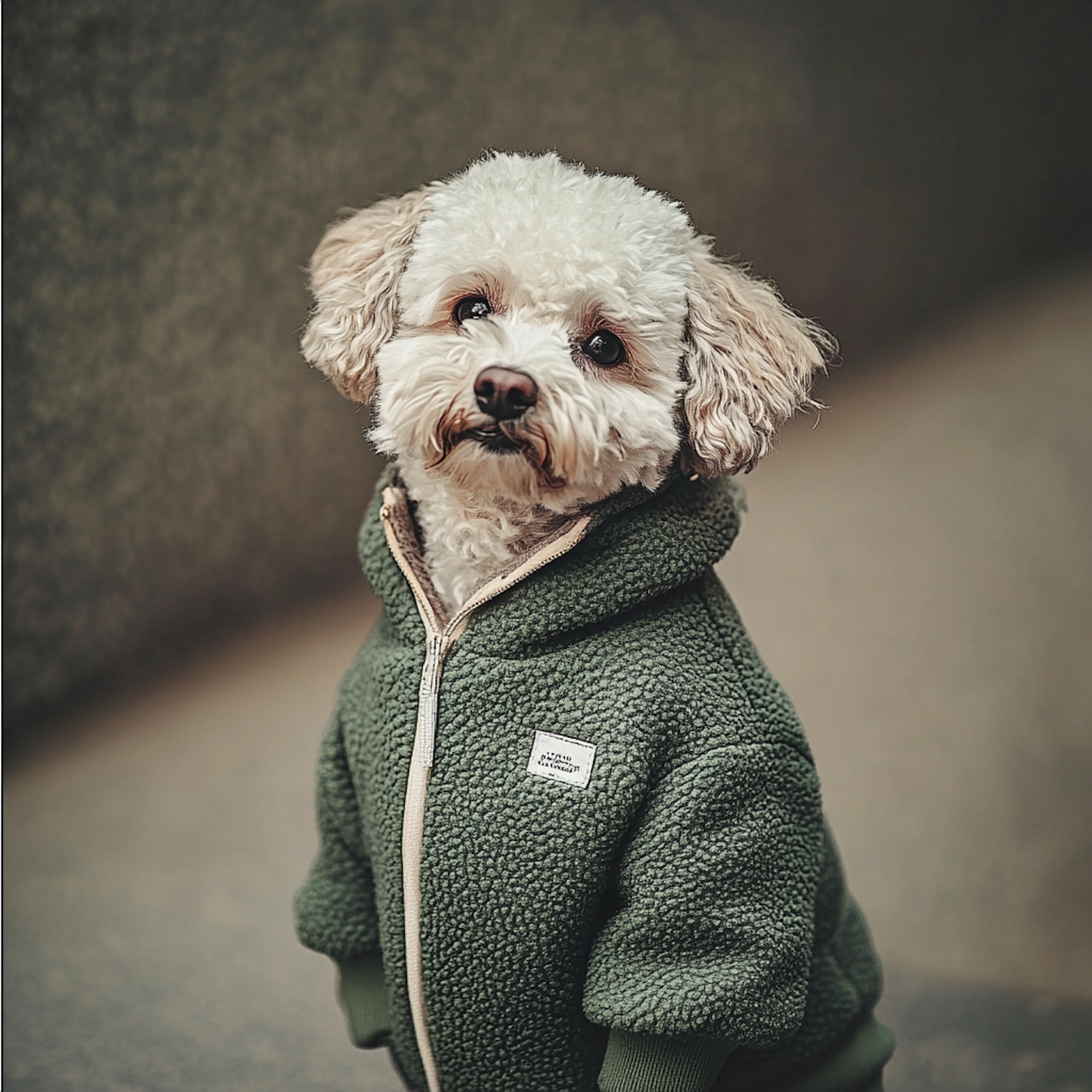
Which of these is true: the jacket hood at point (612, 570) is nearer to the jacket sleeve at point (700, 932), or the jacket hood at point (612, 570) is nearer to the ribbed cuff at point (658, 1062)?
the jacket sleeve at point (700, 932)

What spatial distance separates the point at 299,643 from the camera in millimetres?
2068

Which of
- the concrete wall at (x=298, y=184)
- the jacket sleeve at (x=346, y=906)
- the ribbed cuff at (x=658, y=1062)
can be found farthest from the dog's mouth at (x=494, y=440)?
the concrete wall at (x=298, y=184)

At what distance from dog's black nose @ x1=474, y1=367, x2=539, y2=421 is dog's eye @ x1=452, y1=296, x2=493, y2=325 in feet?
0.29

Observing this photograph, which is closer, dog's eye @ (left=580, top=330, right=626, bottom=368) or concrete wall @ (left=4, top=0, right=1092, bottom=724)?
dog's eye @ (left=580, top=330, right=626, bottom=368)

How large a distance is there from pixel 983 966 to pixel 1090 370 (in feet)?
2.96

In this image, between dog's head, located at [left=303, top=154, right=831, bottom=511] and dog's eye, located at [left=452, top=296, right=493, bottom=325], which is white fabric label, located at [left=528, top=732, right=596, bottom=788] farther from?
dog's eye, located at [left=452, top=296, right=493, bottom=325]

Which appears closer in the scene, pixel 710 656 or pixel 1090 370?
pixel 710 656

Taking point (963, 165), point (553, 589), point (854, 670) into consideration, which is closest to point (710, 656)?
point (553, 589)

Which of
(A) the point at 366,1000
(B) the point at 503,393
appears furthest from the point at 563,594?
(A) the point at 366,1000

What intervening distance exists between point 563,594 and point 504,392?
166 millimetres

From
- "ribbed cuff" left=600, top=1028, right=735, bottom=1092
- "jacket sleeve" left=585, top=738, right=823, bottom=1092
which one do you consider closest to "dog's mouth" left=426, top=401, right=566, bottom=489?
"jacket sleeve" left=585, top=738, right=823, bottom=1092

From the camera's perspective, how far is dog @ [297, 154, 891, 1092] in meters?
0.89

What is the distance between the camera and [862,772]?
1.80m

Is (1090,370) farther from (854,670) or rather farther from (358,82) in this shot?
(358,82)
